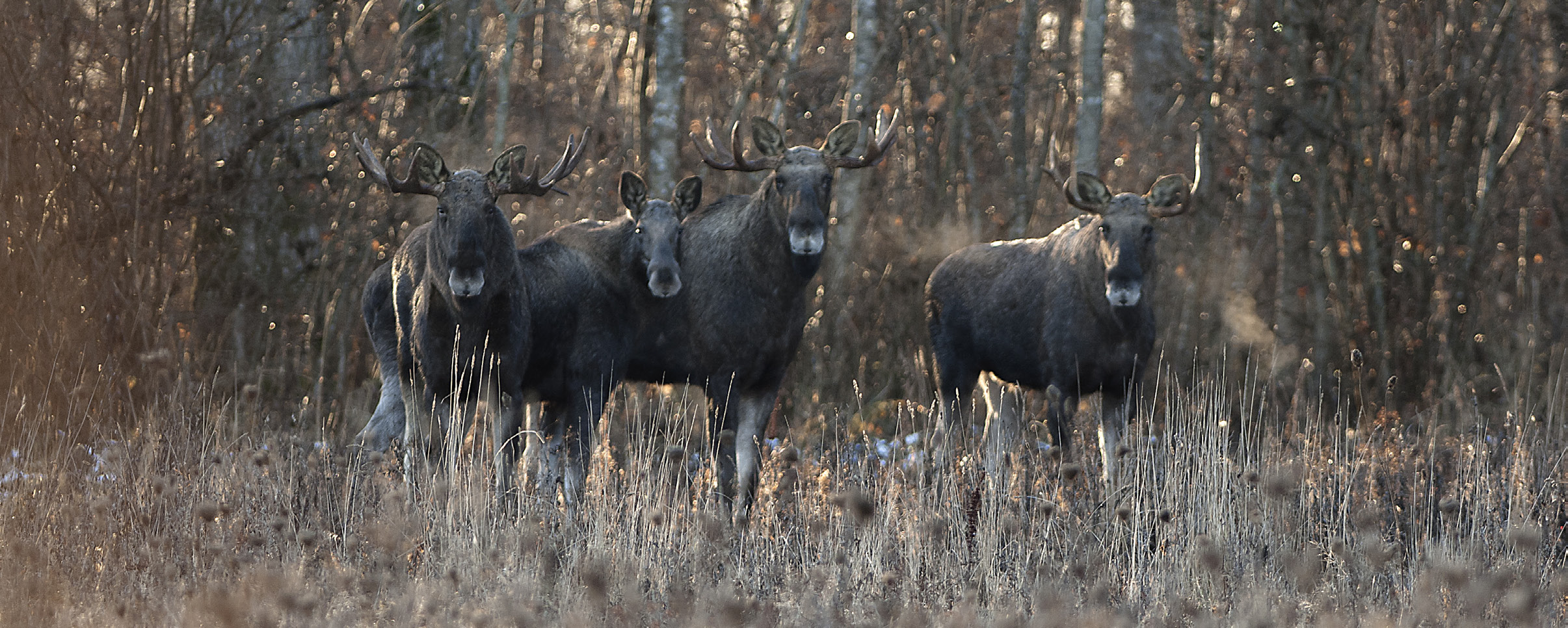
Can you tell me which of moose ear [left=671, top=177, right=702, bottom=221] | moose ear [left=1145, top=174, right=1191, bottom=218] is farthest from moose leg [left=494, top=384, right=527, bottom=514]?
moose ear [left=1145, top=174, right=1191, bottom=218]

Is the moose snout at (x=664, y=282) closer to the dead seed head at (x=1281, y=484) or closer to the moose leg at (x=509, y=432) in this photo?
the moose leg at (x=509, y=432)

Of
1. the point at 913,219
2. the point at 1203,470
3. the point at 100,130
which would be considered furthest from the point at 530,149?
the point at 1203,470

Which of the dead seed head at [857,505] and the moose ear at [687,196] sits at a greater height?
the moose ear at [687,196]

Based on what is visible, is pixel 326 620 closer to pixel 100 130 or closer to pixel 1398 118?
pixel 100 130

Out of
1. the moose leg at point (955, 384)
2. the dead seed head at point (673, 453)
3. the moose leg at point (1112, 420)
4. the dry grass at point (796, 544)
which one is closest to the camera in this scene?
the dry grass at point (796, 544)

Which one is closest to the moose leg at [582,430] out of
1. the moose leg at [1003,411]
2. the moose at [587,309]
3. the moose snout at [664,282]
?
the moose at [587,309]

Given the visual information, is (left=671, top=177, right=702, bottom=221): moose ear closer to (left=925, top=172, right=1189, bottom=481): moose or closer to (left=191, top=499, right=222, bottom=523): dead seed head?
(left=925, top=172, right=1189, bottom=481): moose

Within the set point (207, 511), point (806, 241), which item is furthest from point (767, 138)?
point (207, 511)

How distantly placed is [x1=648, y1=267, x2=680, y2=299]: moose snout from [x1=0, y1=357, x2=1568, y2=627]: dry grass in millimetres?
1169

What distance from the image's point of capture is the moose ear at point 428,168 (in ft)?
25.2

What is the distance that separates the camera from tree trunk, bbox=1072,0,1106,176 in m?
12.3

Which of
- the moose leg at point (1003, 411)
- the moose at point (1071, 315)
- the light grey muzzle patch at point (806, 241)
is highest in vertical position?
the light grey muzzle patch at point (806, 241)

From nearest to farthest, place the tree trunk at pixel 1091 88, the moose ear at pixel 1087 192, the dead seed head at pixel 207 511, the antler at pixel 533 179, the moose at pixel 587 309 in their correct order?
the dead seed head at pixel 207 511, the antler at pixel 533 179, the moose at pixel 587 309, the moose ear at pixel 1087 192, the tree trunk at pixel 1091 88

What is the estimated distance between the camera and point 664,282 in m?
8.26
